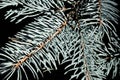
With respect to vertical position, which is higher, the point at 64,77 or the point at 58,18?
the point at 58,18

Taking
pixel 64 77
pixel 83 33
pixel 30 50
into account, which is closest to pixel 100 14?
pixel 83 33

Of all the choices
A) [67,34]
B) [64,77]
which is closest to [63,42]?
[67,34]

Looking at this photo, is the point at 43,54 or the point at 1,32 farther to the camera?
the point at 1,32

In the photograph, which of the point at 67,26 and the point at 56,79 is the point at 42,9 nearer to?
the point at 67,26

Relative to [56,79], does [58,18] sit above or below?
above

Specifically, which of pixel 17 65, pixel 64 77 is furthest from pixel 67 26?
pixel 64 77

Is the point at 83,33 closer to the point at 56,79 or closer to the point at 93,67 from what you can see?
the point at 93,67

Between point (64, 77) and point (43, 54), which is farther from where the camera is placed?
point (64, 77)

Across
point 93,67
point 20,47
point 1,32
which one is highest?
point 1,32
